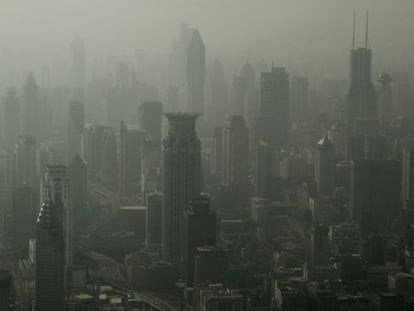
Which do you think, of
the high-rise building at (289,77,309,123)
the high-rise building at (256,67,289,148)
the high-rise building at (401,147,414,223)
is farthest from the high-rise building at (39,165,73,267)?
the high-rise building at (401,147,414,223)

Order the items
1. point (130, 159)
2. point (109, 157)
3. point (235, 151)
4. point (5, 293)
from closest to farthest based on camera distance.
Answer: point (5, 293), point (235, 151), point (130, 159), point (109, 157)

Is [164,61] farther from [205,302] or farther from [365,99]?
[205,302]

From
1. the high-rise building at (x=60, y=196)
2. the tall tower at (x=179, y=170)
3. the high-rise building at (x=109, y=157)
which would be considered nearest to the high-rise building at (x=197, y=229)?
the tall tower at (x=179, y=170)

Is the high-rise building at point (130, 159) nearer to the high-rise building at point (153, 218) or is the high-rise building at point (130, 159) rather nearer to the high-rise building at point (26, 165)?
the high-rise building at point (153, 218)

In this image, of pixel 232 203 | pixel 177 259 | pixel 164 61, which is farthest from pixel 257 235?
pixel 164 61

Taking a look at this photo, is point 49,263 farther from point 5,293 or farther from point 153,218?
point 153,218

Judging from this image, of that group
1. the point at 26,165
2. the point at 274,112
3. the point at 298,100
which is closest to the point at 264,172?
the point at 274,112
